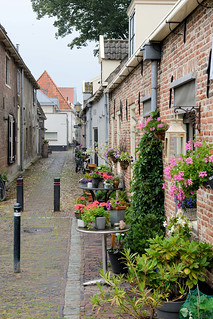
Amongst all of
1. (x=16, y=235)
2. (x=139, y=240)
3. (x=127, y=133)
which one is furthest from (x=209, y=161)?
(x=127, y=133)

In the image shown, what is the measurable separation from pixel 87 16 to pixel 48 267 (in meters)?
21.9

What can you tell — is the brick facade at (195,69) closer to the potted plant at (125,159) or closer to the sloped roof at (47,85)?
the potted plant at (125,159)

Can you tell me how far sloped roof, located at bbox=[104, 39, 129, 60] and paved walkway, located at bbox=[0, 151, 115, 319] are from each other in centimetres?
740

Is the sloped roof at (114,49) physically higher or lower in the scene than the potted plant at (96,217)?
higher

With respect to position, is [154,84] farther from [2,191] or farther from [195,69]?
[2,191]

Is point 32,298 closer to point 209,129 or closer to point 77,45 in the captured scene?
point 209,129

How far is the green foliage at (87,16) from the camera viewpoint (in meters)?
24.7

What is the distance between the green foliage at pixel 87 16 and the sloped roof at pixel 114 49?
306 inches

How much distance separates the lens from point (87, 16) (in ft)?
85.8

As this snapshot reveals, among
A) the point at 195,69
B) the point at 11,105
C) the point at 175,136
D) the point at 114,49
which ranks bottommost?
the point at 175,136

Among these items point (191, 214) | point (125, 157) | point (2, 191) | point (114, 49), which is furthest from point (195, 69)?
point (114, 49)

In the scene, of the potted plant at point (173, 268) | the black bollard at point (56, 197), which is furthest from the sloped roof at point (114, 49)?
the potted plant at point (173, 268)

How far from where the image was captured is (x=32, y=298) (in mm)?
Answer: 5402

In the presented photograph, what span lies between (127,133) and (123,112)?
101 centimetres
